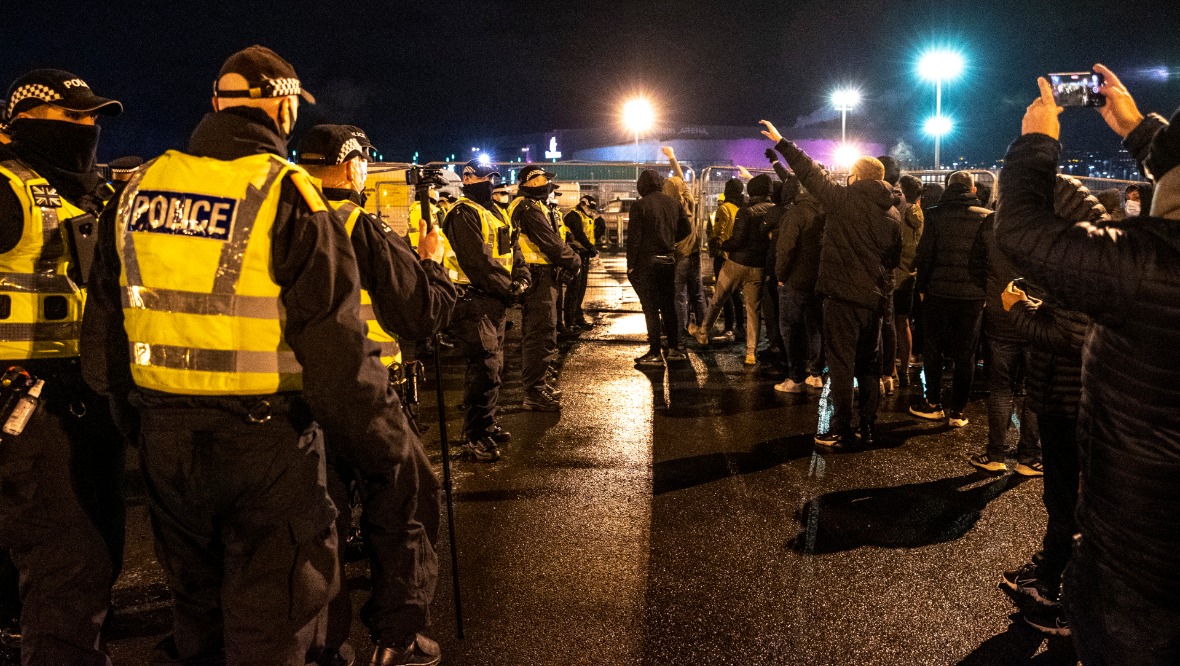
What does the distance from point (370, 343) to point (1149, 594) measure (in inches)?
88.5

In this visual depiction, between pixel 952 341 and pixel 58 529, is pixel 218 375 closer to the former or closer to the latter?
pixel 58 529

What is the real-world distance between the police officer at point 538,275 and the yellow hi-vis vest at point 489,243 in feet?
3.26

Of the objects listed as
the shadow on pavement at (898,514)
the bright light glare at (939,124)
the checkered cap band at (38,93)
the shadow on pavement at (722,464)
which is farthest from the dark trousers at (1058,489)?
the bright light glare at (939,124)

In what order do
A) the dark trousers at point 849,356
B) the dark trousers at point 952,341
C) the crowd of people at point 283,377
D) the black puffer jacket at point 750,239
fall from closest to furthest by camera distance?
the crowd of people at point 283,377
the dark trousers at point 849,356
the dark trousers at point 952,341
the black puffer jacket at point 750,239

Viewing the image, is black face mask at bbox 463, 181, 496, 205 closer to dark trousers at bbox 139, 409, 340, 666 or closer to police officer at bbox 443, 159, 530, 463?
police officer at bbox 443, 159, 530, 463

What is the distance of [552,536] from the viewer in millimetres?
4695

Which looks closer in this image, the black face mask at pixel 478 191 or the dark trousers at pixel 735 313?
the black face mask at pixel 478 191

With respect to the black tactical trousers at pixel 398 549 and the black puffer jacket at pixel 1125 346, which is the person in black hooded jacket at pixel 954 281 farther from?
the black tactical trousers at pixel 398 549

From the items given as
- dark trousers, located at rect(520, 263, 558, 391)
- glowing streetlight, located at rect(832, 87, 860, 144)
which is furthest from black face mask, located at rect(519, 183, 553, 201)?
glowing streetlight, located at rect(832, 87, 860, 144)

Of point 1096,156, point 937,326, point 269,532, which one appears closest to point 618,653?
point 269,532

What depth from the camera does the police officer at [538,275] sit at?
7289 millimetres

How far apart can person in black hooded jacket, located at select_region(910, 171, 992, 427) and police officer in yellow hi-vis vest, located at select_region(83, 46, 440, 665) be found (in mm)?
5287

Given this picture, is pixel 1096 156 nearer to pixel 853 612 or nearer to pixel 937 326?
pixel 937 326

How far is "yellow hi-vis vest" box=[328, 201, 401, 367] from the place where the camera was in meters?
2.93
